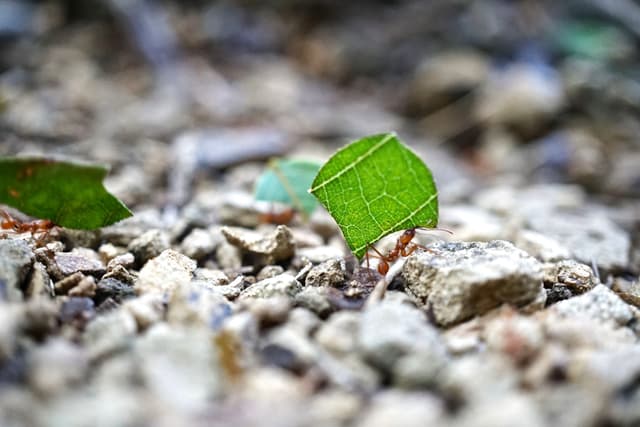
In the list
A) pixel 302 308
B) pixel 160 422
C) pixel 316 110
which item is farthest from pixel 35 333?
pixel 316 110

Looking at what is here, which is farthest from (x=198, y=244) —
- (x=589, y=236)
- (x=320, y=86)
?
(x=320, y=86)

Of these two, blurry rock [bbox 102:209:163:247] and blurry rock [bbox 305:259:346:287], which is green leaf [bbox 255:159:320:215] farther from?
blurry rock [bbox 305:259:346:287]

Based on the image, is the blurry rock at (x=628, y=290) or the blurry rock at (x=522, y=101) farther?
the blurry rock at (x=522, y=101)

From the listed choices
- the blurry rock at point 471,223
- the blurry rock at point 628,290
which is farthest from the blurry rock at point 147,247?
the blurry rock at point 628,290

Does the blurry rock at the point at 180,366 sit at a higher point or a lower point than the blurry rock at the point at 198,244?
lower

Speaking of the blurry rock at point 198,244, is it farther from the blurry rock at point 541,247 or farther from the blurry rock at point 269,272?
the blurry rock at point 541,247

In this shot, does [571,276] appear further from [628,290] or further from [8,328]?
[8,328]

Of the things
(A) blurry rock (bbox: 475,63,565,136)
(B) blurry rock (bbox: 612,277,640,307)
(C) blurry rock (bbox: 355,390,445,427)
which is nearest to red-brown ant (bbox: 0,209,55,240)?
(C) blurry rock (bbox: 355,390,445,427)
